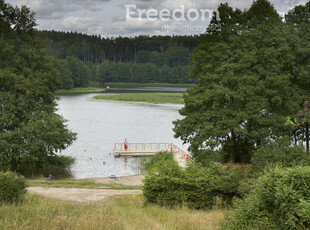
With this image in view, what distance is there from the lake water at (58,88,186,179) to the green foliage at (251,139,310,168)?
1569cm

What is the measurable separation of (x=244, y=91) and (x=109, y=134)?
87.1 ft

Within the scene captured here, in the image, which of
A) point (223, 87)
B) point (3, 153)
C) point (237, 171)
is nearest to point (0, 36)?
point (3, 153)

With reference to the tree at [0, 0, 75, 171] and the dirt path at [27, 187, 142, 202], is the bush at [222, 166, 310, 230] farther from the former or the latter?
the tree at [0, 0, 75, 171]

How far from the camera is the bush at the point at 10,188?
12266mm

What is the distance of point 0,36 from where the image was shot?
27.5 metres

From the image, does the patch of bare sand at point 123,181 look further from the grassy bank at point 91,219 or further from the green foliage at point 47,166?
the grassy bank at point 91,219

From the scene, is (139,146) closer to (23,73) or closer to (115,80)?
(23,73)

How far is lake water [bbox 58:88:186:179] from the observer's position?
33.6 metres

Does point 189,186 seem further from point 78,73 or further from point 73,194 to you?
point 78,73

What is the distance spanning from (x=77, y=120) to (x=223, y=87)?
3705 cm

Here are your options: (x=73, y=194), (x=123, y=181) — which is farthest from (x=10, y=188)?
(x=123, y=181)

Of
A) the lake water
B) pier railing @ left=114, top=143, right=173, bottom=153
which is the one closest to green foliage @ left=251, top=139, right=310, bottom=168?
the lake water

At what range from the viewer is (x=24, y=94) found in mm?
28016

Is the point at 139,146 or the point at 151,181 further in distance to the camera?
the point at 139,146
